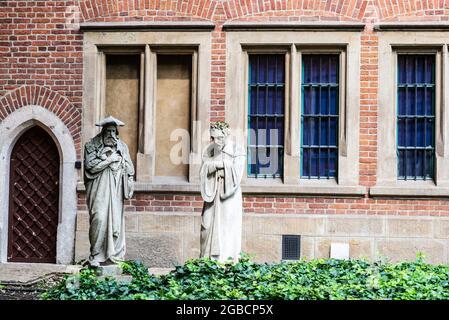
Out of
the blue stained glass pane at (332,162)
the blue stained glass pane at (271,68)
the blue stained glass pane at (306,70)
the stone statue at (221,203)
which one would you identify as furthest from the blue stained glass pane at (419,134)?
the stone statue at (221,203)

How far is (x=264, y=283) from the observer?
9.46 metres

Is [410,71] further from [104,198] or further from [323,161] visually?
[104,198]

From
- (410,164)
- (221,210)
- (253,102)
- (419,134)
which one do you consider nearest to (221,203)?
(221,210)

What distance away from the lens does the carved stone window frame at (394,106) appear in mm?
15031

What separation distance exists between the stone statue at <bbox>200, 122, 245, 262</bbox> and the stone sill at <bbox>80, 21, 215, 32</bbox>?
383 cm

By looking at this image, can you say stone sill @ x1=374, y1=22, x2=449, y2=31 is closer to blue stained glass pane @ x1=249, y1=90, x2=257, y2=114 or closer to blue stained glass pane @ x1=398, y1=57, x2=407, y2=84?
blue stained glass pane @ x1=398, y1=57, x2=407, y2=84

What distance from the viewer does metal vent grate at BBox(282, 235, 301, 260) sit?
15008mm

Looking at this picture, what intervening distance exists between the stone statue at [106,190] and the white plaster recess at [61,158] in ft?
12.3

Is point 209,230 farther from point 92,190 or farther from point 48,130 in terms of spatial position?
point 48,130

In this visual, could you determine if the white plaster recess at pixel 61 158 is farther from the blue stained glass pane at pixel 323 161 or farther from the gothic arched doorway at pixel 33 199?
the blue stained glass pane at pixel 323 161

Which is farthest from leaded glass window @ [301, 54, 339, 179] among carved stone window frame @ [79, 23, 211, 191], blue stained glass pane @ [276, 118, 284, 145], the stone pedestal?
the stone pedestal

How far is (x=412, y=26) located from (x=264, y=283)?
7124 millimetres
